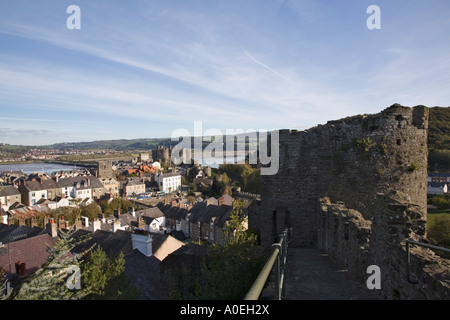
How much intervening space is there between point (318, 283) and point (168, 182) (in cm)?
9826

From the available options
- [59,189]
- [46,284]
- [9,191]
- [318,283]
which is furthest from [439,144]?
[9,191]

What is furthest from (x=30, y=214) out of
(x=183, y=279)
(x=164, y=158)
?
(x=164, y=158)

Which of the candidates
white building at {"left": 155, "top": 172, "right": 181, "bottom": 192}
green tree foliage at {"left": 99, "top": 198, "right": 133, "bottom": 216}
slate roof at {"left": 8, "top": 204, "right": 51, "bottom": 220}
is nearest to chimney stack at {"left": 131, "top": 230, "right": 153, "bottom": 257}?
slate roof at {"left": 8, "top": 204, "right": 51, "bottom": 220}

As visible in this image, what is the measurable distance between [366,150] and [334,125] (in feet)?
4.60

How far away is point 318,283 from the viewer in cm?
654

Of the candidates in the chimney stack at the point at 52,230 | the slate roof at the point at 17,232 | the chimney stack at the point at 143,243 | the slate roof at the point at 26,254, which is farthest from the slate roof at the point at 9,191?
the chimney stack at the point at 143,243

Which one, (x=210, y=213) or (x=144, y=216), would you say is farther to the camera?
(x=144, y=216)

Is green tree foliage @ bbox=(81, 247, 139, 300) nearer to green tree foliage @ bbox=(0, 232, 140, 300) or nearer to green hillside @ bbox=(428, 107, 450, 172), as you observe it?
green tree foliage @ bbox=(0, 232, 140, 300)

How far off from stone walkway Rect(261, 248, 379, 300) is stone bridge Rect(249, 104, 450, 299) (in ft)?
0.32

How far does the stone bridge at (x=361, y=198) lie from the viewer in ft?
16.4

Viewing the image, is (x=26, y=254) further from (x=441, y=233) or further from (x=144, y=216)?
(x=441, y=233)

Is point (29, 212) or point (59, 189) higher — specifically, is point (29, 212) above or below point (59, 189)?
below
